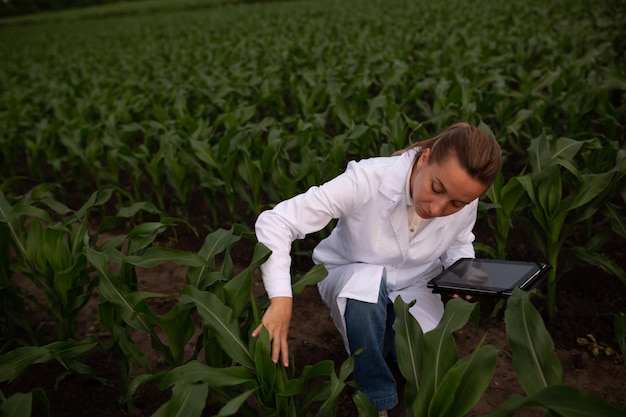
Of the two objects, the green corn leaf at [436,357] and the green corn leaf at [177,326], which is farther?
the green corn leaf at [177,326]

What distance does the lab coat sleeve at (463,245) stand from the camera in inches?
89.4

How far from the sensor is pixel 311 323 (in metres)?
2.90

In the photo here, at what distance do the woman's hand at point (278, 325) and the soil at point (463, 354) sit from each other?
718 mm

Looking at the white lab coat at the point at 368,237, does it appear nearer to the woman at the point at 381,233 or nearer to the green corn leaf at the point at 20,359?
the woman at the point at 381,233

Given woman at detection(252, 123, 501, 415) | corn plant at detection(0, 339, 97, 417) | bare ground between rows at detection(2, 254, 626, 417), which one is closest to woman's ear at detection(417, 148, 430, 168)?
woman at detection(252, 123, 501, 415)

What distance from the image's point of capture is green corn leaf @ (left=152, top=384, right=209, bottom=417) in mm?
1406

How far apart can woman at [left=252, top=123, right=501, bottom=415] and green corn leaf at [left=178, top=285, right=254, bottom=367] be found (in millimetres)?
116

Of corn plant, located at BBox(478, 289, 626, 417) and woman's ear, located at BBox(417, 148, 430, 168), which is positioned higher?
woman's ear, located at BBox(417, 148, 430, 168)

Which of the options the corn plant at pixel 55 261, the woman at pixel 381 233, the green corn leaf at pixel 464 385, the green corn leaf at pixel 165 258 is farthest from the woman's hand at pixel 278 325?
the corn plant at pixel 55 261

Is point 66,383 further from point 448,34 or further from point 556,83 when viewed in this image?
point 448,34

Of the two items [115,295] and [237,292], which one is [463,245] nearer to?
[237,292]

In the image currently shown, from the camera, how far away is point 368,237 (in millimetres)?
2139

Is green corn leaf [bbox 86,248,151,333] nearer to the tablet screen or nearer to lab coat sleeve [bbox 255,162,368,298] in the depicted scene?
lab coat sleeve [bbox 255,162,368,298]

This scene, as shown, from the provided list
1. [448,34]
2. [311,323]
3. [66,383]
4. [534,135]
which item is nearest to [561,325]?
[311,323]
